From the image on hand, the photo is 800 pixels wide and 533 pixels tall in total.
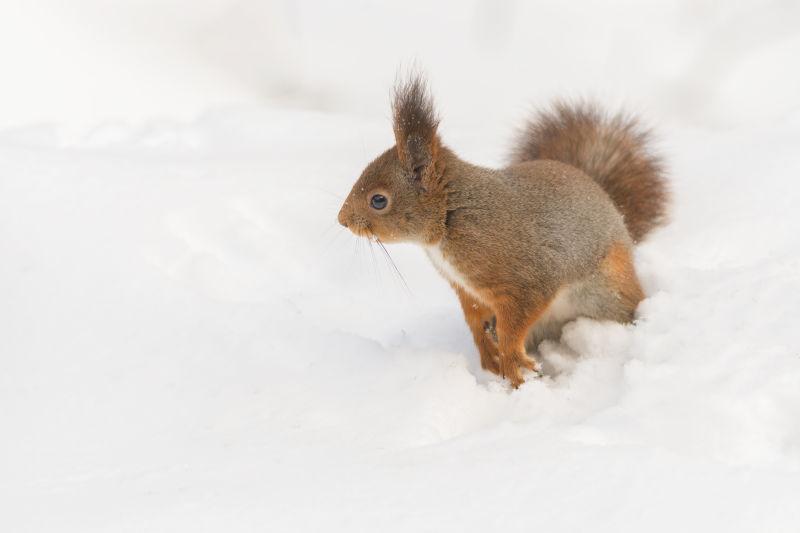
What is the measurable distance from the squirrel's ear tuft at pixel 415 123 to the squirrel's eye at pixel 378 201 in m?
0.11

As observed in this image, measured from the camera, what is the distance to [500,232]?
84.3 inches

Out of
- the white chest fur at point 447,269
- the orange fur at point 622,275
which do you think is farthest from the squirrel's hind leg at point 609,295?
the white chest fur at point 447,269

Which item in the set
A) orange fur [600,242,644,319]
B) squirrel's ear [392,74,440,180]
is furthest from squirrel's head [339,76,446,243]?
orange fur [600,242,644,319]

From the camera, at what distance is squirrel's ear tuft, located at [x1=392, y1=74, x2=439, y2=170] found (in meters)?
2.04

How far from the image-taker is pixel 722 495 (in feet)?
4.20

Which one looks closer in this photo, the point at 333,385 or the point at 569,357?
the point at 333,385

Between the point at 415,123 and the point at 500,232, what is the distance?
1.17 feet

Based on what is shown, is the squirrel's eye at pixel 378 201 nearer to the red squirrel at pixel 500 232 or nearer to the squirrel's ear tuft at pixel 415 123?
the red squirrel at pixel 500 232

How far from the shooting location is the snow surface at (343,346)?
1.38 metres

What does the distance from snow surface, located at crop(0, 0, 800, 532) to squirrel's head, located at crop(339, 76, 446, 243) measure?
1.13ft

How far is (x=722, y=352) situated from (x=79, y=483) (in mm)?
1395

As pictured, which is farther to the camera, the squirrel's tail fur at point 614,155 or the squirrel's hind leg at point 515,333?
the squirrel's tail fur at point 614,155

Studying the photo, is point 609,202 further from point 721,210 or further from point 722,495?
point 722,495

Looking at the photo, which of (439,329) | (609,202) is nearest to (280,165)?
(439,329)
